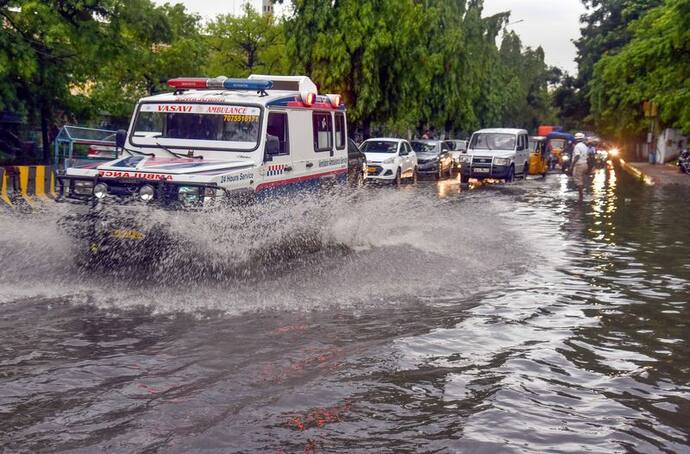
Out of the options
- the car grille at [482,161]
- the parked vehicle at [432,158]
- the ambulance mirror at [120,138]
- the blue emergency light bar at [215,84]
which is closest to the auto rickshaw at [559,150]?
the parked vehicle at [432,158]

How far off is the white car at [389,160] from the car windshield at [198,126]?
15.0 m

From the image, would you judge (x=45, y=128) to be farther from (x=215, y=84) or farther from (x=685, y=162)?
(x=685, y=162)

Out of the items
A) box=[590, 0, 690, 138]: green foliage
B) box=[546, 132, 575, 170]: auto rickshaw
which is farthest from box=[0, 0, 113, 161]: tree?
box=[546, 132, 575, 170]: auto rickshaw

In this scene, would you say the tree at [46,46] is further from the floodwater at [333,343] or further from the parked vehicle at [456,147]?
the parked vehicle at [456,147]

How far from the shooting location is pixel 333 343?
22.7 ft

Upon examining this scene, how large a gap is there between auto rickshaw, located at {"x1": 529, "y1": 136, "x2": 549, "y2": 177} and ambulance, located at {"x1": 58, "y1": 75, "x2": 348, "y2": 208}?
21896 mm

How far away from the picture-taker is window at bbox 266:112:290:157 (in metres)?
10.8

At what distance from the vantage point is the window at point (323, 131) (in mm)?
12875

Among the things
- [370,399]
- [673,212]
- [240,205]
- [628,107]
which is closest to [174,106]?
[240,205]

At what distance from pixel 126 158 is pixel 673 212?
13901mm

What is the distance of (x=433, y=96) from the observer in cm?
4469

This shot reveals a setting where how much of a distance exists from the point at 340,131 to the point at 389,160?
12.5 metres

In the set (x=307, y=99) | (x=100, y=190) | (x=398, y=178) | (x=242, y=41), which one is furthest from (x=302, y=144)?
(x=242, y=41)

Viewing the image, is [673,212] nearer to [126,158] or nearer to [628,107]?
[126,158]
